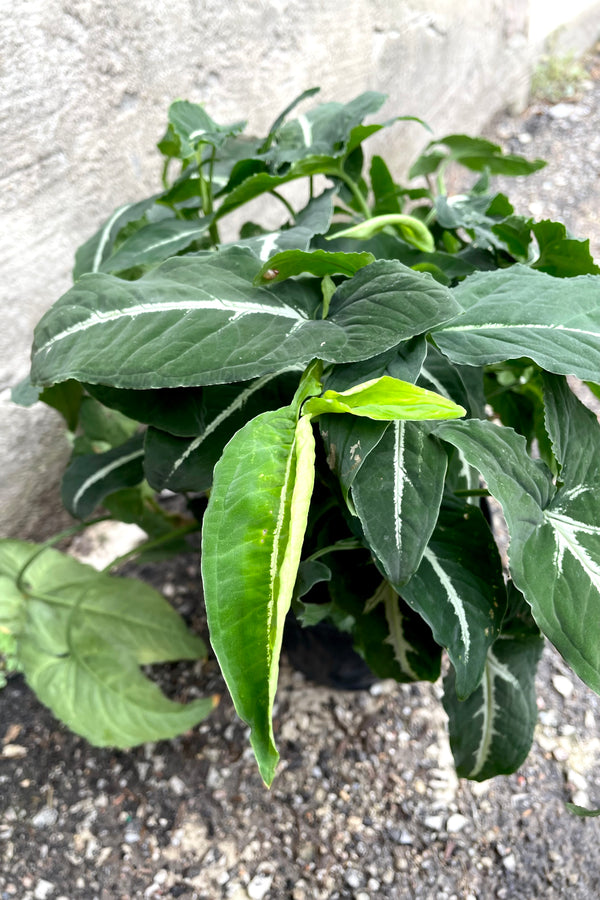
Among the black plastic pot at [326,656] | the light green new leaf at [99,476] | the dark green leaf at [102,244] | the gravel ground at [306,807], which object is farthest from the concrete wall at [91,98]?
the black plastic pot at [326,656]

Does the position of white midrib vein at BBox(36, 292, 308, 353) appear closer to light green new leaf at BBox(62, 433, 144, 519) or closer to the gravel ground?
light green new leaf at BBox(62, 433, 144, 519)

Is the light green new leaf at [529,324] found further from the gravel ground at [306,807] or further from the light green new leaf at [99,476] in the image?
the gravel ground at [306,807]

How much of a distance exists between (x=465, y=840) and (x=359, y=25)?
1.84 m

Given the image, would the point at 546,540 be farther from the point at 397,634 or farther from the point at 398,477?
the point at 397,634

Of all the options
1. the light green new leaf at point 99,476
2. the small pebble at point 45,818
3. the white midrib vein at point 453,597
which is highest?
the light green new leaf at point 99,476

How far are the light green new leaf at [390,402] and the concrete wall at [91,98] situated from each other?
0.80 m

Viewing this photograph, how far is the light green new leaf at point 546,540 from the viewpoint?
59cm

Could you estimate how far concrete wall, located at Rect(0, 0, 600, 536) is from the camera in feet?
3.59

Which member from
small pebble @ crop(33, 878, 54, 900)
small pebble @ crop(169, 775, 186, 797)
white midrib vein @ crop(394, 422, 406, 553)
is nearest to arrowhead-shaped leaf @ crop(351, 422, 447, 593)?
white midrib vein @ crop(394, 422, 406, 553)

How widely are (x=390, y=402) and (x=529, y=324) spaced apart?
196 millimetres

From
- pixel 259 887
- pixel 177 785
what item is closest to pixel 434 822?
pixel 259 887

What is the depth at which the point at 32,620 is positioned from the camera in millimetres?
1111

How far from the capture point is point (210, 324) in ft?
2.14

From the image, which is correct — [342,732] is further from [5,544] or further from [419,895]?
[5,544]
